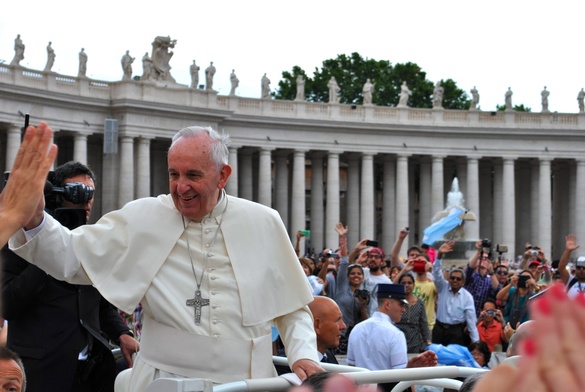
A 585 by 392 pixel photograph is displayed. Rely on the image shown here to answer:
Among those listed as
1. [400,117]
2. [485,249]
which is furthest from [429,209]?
[485,249]

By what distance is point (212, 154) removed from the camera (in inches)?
224

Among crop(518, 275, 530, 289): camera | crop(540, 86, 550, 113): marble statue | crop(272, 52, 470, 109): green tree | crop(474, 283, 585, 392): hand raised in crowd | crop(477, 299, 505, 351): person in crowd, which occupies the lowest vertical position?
crop(477, 299, 505, 351): person in crowd

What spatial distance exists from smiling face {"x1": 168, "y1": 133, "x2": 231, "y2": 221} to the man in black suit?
1.24m

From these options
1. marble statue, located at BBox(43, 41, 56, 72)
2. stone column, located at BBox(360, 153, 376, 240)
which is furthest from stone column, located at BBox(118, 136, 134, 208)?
stone column, located at BBox(360, 153, 376, 240)

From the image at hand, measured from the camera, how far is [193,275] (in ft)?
19.1

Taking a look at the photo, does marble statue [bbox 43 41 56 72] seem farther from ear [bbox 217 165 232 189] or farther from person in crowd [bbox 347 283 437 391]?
ear [bbox 217 165 232 189]

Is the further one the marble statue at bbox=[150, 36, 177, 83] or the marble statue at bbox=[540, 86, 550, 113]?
the marble statue at bbox=[540, 86, 550, 113]

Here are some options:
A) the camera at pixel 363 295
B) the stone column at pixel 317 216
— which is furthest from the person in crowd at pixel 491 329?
the stone column at pixel 317 216

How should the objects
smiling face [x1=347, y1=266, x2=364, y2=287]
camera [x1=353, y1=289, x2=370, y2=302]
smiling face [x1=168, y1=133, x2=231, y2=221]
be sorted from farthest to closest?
smiling face [x1=347, y1=266, x2=364, y2=287], camera [x1=353, y1=289, x2=370, y2=302], smiling face [x1=168, y1=133, x2=231, y2=221]

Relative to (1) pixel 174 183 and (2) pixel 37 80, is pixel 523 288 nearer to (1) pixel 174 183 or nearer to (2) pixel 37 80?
(1) pixel 174 183

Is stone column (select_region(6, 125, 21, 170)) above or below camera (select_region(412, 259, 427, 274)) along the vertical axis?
above

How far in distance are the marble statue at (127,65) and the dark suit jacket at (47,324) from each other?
59.2 metres

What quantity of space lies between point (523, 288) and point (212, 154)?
1218 cm

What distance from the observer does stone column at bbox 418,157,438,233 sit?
248 feet
